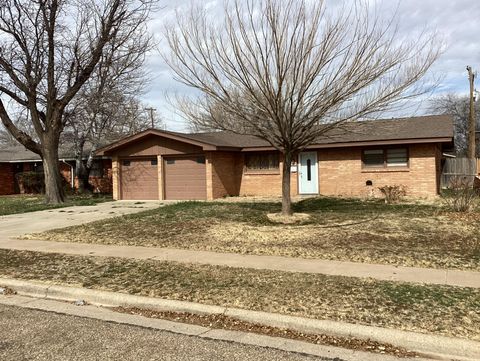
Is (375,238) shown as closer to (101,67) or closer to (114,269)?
(114,269)

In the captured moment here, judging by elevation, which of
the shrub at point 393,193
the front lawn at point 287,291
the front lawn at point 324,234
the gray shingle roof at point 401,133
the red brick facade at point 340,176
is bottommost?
the front lawn at point 287,291

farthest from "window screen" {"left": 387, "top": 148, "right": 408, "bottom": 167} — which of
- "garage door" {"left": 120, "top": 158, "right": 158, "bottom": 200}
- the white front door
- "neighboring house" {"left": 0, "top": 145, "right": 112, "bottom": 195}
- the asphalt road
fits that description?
"neighboring house" {"left": 0, "top": 145, "right": 112, "bottom": 195}

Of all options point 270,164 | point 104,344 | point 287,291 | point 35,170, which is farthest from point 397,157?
point 35,170

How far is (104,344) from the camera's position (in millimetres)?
4855

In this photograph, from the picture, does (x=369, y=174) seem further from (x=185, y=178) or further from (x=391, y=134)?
(x=185, y=178)

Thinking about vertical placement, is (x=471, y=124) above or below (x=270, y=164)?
above

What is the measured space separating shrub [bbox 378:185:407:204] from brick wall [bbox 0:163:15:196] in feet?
84.9

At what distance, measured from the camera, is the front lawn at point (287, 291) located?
5.19m

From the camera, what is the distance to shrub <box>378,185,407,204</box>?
1780 centimetres

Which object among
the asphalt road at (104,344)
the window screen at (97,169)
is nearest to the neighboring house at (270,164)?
the window screen at (97,169)

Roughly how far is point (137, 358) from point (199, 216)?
386 inches

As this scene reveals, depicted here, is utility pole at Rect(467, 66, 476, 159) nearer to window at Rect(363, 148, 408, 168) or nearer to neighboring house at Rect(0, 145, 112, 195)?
window at Rect(363, 148, 408, 168)

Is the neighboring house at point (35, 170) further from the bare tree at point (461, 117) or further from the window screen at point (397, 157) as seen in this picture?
the bare tree at point (461, 117)

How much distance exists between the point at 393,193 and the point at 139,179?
12.1 metres
